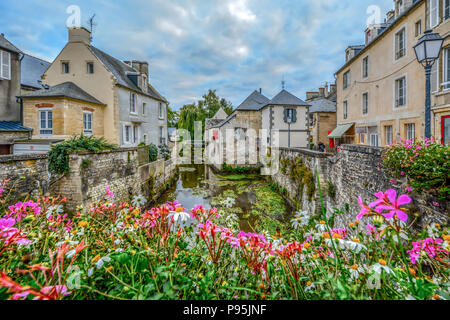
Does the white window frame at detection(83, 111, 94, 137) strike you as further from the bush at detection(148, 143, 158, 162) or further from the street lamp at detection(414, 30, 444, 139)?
the street lamp at detection(414, 30, 444, 139)

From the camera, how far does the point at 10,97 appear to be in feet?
44.2

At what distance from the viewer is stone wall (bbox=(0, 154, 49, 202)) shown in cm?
518

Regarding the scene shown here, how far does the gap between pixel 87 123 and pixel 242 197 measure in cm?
1110

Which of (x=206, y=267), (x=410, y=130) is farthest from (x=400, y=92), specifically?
(x=206, y=267)

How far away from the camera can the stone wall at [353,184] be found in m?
3.65

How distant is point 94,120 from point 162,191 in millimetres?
6608

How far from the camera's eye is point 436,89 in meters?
8.98

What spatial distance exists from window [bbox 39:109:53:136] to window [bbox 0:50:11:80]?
3213 millimetres

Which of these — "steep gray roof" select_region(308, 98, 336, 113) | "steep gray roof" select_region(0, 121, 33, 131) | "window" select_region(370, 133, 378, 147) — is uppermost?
"steep gray roof" select_region(308, 98, 336, 113)

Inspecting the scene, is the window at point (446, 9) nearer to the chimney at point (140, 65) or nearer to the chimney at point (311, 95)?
the chimney at point (140, 65)

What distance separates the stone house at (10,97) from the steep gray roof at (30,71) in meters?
2.27

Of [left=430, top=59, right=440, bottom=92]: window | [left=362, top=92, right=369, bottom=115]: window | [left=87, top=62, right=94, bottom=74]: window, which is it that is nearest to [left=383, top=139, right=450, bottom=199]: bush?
[left=430, top=59, right=440, bottom=92]: window
